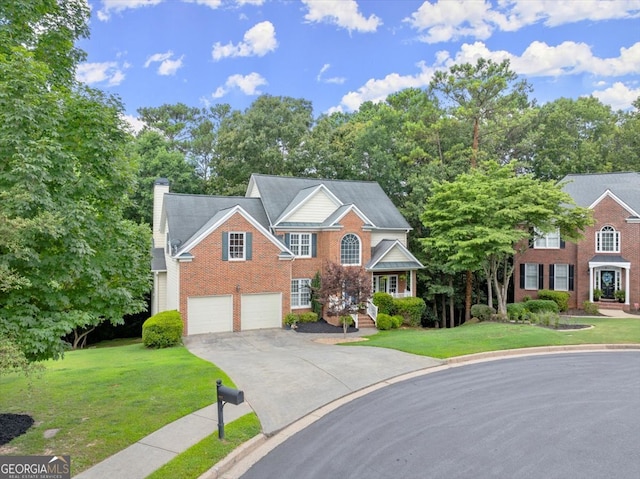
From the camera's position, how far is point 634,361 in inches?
518

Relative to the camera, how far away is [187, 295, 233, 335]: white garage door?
20578mm

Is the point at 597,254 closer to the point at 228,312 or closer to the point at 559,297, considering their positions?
the point at 559,297

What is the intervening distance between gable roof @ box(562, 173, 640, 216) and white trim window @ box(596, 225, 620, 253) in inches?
64.9

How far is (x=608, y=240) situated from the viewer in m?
28.1

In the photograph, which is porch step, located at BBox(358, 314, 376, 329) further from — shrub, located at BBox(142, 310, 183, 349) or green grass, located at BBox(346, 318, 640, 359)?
shrub, located at BBox(142, 310, 183, 349)

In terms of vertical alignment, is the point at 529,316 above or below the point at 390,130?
below

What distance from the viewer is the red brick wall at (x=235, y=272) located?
67.2ft

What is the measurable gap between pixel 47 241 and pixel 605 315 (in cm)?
2843

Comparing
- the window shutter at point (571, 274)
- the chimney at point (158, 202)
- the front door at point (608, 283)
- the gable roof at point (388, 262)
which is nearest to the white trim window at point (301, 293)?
the gable roof at point (388, 262)

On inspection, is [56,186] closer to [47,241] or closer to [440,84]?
[47,241]

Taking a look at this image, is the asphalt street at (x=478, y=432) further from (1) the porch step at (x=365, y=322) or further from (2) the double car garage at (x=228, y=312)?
→ (1) the porch step at (x=365, y=322)

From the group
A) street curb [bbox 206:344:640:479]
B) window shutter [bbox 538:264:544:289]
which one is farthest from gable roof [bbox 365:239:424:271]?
street curb [bbox 206:344:640:479]

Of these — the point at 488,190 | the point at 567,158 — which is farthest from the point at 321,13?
the point at 567,158

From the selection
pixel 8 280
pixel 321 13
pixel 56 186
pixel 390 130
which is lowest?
pixel 8 280
